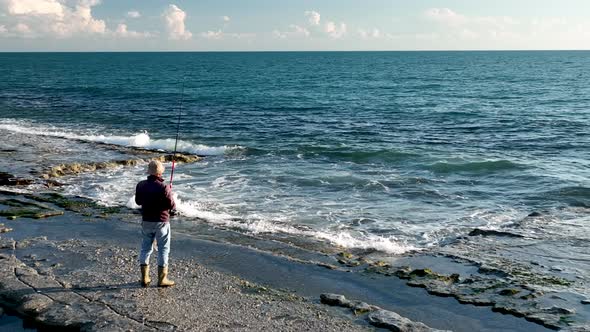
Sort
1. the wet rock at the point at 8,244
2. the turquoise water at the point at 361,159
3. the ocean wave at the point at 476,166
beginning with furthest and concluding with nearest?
1. the ocean wave at the point at 476,166
2. the turquoise water at the point at 361,159
3. the wet rock at the point at 8,244

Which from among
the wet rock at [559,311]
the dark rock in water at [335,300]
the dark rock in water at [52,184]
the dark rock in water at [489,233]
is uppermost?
the wet rock at [559,311]

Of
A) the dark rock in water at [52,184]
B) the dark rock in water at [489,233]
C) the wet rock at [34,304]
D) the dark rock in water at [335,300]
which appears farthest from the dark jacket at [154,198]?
the dark rock in water at [52,184]

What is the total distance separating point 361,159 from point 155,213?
1539 cm

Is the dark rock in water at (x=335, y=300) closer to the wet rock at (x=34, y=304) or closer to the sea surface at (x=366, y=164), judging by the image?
the sea surface at (x=366, y=164)

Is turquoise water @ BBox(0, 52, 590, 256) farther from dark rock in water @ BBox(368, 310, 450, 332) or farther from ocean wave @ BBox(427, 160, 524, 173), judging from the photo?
dark rock in water @ BBox(368, 310, 450, 332)

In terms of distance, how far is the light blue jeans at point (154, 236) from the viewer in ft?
26.7

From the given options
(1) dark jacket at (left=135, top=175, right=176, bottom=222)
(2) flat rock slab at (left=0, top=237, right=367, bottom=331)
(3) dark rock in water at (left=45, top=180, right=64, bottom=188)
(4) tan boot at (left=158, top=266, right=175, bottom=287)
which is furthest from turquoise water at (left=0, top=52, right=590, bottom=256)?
(1) dark jacket at (left=135, top=175, right=176, bottom=222)

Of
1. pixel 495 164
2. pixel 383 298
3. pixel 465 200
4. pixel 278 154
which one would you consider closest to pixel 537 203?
pixel 465 200

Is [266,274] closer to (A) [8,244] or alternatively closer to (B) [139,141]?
(A) [8,244]

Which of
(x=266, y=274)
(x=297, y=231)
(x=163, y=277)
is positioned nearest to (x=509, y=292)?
(x=266, y=274)

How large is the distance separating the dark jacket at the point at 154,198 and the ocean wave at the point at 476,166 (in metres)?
14.4

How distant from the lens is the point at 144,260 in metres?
8.16

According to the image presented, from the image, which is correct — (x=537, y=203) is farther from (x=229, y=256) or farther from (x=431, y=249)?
(x=229, y=256)

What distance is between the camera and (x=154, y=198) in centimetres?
798
